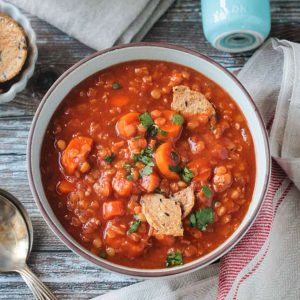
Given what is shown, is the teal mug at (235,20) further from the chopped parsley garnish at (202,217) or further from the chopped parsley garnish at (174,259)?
the chopped parsley garnish at (174,259)

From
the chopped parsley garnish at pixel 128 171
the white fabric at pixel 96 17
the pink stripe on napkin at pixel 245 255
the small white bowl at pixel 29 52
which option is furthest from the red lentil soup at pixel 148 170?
the white fabric at pixel 96 17

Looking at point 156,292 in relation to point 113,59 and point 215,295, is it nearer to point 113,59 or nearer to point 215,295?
point 215,295

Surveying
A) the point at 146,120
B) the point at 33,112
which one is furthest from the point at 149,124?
the point at 33,112

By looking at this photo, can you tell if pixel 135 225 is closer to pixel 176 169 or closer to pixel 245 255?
pixel 176 169

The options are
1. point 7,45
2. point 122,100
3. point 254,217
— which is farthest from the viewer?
point 7,45

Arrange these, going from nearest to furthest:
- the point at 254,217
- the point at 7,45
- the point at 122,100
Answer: the point at 254,217 → the point at 122,100 → the point at 7,45

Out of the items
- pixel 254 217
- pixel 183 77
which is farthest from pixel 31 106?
pixel 254 217

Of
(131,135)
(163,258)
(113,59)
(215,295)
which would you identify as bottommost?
(215,295)
